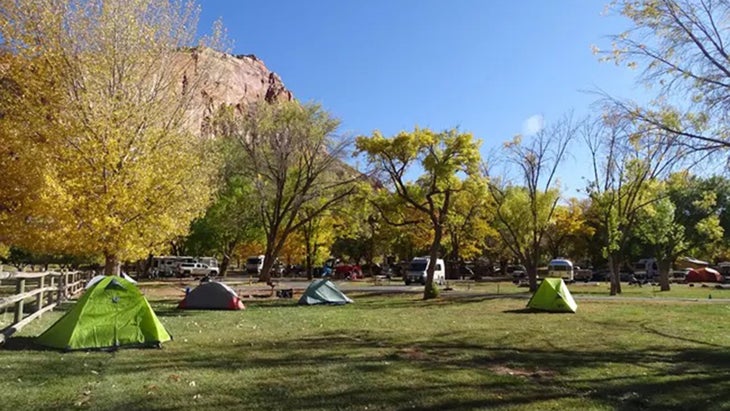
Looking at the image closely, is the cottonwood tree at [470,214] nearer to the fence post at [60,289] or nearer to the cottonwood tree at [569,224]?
the cottonwood tree at [569,224]

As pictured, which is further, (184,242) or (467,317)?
(184,242)

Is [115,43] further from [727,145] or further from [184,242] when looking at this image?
[184,242]

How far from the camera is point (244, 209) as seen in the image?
43.6 meters

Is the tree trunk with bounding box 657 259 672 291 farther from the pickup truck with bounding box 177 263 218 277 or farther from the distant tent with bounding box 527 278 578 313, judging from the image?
the pickup truck with bounding box 177 263 218 277

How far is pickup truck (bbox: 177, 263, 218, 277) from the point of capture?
5372 centimetres

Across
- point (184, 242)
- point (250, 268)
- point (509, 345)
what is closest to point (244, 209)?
point (184, 242)

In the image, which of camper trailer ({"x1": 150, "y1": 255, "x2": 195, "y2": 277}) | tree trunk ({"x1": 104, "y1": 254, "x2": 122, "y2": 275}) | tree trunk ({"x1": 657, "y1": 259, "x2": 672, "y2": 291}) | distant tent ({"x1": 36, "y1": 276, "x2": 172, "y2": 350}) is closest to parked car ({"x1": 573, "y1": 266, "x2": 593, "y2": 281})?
tree trunk ({"x1": 657, "y1": 259, "x2": 672, "y2": 291})

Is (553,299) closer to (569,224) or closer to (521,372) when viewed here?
(521,372)

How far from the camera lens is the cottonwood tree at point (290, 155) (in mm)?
35406

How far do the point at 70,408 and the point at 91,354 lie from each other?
12.2ft

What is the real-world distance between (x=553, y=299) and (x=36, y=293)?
646 inches

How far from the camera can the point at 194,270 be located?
54000 millimetres

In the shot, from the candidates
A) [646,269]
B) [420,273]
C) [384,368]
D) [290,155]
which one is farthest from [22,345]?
[646,269]

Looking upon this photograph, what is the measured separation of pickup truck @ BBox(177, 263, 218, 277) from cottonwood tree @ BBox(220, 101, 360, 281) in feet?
55.3
